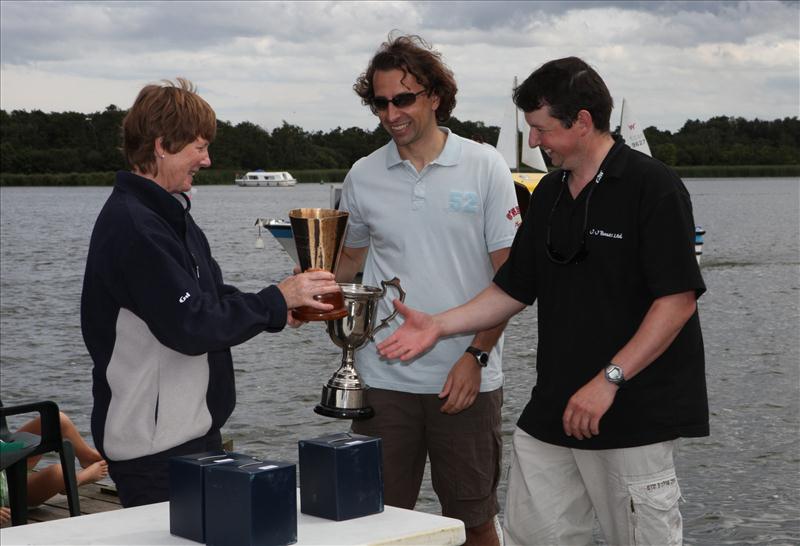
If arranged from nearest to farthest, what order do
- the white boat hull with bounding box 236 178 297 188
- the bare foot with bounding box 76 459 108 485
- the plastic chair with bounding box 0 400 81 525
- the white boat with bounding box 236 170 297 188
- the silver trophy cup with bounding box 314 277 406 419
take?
the silver trophy cup with bounding box 314 277 406 419 < the plastic chair with bounding box 0 400 81 525 < the bare foot with bounding box 76 459 108 485 < the white boat with bounding box 236 170 297 188 < the white boat hull with bounding box 236 178 297 188

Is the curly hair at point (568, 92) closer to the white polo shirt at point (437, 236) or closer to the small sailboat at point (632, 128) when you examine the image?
the white polo shirt at point (437, 236)

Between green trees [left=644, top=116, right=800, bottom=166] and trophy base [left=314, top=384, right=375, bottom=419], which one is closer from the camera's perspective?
trophy base [left=314, top=384, right=375, bottom=419]

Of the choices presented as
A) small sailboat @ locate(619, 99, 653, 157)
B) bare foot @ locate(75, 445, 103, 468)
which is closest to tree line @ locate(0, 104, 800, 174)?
small sailboat @ locate(619, 99, 653, 157)

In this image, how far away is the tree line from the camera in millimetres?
116000

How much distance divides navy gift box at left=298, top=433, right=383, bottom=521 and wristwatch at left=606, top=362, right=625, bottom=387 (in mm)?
786

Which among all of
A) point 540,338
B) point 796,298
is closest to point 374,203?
point 540,338

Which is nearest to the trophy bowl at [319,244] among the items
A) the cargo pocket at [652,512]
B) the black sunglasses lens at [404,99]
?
the black sunglasses lens at [404,99]

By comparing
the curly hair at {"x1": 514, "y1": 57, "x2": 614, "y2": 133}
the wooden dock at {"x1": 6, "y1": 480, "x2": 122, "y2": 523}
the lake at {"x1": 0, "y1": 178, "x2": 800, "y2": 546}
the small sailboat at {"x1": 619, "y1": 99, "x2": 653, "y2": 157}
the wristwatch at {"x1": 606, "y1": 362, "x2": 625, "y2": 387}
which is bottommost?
the lake at {"x1": 0, "y1": 178, "x2": 800, "y2": 546}

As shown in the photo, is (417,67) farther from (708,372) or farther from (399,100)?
(708,372)

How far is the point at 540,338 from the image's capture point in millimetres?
3826

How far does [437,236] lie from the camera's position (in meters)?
4.41

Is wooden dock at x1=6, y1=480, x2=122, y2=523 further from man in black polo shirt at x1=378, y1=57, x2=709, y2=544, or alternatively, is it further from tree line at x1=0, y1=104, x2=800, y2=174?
tree line at x1=0, y1=104, x2=800, y2=174

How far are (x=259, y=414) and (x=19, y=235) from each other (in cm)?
4610

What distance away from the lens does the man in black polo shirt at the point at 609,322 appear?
135 inches
